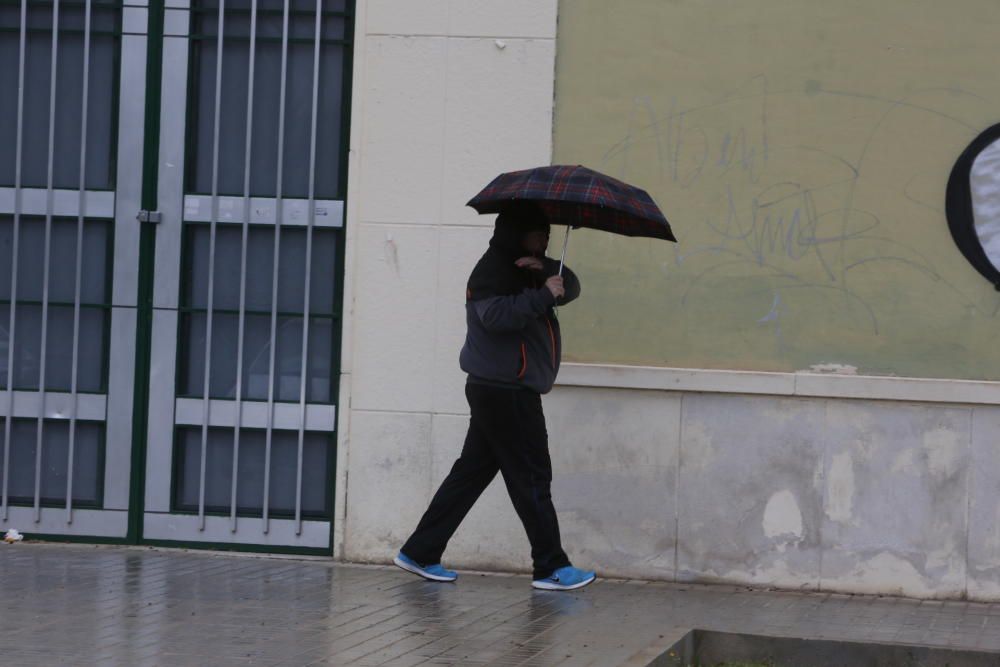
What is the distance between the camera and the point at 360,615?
650 cm

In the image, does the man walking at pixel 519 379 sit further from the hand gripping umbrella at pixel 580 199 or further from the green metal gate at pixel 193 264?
the green metal gate at pixel 193 264

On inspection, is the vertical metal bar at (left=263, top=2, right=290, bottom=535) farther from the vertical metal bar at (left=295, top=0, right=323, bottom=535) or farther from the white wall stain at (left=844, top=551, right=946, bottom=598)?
the white wall stain at (left=844, top=551, right=946, bottom=598)

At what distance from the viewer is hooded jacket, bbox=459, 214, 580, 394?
708 cm

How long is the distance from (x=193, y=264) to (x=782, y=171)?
321 centimetres

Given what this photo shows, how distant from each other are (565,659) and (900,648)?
5.11ft

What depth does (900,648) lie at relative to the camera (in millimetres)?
6328

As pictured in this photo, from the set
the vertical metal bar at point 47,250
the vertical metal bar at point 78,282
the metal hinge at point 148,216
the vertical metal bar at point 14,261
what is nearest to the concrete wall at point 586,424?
the metal hinge at point 148,216

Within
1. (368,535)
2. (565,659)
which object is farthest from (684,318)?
(565,659)

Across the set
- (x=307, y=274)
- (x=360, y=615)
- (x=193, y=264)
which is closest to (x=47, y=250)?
(x=193, y=264)

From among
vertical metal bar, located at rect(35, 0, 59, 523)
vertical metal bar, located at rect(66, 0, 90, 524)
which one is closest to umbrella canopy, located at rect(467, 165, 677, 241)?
vertical metal bar, located at rect(66, 0, 90, 524)

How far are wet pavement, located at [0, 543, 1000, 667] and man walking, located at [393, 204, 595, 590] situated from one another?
0.94 ft

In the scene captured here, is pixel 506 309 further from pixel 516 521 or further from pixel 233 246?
pixel 233 246

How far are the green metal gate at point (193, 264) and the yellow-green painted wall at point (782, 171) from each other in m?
1.42

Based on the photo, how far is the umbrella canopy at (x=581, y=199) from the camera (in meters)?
6.67
